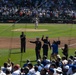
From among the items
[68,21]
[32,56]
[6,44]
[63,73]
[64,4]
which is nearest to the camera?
[63,73]

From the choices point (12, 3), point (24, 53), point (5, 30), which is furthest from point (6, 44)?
point (12, 3)

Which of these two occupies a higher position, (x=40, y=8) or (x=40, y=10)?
(x=40, y=8)

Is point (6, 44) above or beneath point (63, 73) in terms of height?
beneath

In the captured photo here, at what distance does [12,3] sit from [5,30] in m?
16.9

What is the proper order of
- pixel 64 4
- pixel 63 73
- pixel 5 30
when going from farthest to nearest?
1. pixel 64 4
2. pixel 5 30
3. pixel 63 73

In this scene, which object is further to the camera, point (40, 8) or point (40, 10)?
point (40, 8)

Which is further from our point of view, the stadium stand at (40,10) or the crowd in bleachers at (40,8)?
the crowd in bleachers at (40,8)

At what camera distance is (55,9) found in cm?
5691

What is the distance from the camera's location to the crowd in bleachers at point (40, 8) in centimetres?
5466

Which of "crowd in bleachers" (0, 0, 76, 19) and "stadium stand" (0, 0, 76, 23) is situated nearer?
"stadium stand" (0, 0, 76, 23)

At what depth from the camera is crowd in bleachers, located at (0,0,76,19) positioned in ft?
179

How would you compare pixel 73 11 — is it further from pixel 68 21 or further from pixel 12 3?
pixel 12 3

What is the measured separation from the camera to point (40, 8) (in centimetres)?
5756

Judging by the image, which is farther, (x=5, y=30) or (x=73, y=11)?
(x=73, y=11)
